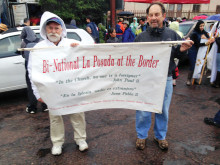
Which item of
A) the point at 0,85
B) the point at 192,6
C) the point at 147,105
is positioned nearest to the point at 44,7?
the point at 0,85

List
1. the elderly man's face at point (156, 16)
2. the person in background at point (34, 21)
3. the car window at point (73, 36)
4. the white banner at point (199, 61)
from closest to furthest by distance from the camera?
the elderly man's face at point (156, 16)
the car window at point (73, 36)
the white banner at point (199, 61)
the person in background at point (34, 21)

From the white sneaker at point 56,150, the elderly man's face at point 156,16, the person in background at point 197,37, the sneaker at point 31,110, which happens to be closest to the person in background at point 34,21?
the sneaker at point 31,110

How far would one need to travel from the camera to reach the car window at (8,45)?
4883mm

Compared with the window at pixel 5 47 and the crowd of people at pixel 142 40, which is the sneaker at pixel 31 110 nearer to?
the window at pixel 5 47

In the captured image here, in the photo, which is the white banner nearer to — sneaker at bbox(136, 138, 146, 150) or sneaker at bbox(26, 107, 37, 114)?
sneaker at bbox(136, 138, 146, 150)

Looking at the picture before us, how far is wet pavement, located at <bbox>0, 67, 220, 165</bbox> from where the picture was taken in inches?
114

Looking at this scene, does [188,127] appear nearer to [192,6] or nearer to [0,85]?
[0,85]

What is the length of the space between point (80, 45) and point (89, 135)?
5.61ft

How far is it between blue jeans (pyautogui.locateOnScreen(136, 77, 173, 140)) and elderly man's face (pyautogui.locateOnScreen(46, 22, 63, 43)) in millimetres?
1527

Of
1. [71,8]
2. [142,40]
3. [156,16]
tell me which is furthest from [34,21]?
[156,16]

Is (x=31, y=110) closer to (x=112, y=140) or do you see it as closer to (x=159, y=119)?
(x=112, y=140)

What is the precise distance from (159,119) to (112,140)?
88 cm

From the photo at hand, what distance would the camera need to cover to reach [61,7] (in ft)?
40.4

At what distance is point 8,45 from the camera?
4957 millimetres
